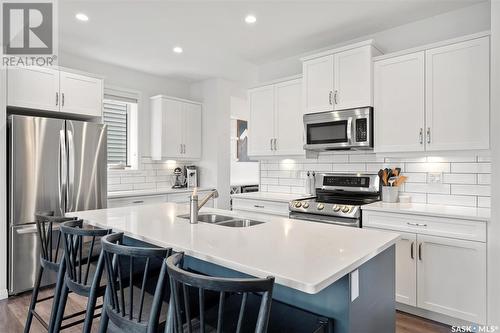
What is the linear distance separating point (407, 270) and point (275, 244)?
1672 mm

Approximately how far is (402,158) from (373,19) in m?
1.42

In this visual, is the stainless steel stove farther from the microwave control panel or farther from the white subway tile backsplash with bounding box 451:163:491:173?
the white subway tile backsplash with bounding box 451:163:491:173

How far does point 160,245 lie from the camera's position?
5.56 ft

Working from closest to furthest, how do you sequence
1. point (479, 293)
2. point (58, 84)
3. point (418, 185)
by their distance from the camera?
point (479, 293)
point (418, 185)
point (58, 84)

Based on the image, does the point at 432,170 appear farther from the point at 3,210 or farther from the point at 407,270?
the point at 3,210

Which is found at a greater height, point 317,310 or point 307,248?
point 307,248

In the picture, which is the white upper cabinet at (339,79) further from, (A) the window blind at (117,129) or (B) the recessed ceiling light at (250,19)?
(A) the window blind at (117,129)

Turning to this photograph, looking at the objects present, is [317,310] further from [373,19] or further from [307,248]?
[373,19]

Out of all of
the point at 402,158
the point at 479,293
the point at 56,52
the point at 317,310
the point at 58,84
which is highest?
the point at 56,52

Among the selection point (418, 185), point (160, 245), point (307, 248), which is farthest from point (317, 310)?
point (418, 185)

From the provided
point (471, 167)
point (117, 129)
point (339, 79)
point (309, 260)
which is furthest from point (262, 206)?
point (117, 129)

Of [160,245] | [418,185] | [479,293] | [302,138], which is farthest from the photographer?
[302,138]

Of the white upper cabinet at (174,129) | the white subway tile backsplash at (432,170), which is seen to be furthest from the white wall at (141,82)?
the white subway tile backsplash at (432,170)

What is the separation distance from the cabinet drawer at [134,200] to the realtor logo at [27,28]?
6.28ft
